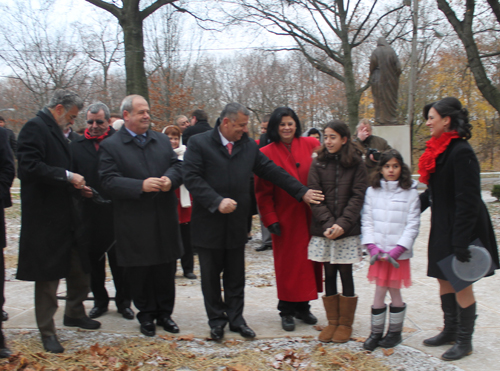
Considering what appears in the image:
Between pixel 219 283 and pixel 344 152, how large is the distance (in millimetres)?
1591

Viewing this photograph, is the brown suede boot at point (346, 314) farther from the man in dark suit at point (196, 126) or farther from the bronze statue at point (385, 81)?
the bronze statue at point (385, 81)

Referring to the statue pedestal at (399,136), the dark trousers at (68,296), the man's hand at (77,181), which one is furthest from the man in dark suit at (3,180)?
the statue pedestal at (399,136)

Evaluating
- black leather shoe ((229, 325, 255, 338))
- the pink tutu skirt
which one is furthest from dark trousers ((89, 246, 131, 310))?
the pink tutu skirt

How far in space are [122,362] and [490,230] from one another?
3.05m

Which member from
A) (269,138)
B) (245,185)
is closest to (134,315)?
(245,185)

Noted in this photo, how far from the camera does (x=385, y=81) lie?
13.5m

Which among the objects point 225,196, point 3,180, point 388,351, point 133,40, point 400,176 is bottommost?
point 388,351

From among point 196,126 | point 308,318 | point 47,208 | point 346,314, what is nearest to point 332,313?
point 346,314

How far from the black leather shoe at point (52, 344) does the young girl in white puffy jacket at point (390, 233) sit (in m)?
2.49

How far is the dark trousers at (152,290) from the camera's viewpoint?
409 cm

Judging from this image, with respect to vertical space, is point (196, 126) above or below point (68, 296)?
above

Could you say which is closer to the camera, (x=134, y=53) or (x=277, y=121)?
(x=277, y=121)

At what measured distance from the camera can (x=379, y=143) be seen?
6879 mm

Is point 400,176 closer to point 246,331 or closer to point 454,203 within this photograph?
point 454,203
